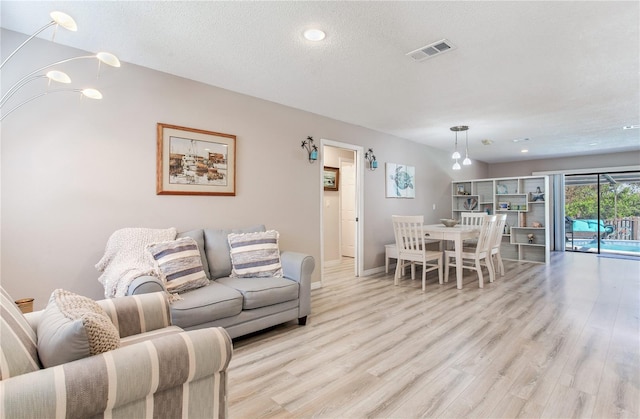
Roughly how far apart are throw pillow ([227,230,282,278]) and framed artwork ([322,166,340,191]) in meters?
3.28

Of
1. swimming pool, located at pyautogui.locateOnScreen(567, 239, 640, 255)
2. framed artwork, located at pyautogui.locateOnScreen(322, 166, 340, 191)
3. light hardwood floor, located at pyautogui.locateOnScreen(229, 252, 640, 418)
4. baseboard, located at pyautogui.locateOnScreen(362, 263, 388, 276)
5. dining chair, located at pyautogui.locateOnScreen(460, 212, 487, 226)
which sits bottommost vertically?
light hardwood floor, located at pyautogui.locateOnScreen(229, 252, 640, 418)

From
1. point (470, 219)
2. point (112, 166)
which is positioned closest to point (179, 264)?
point (112, 166)

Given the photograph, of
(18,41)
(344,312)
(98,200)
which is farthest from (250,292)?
(18,41)

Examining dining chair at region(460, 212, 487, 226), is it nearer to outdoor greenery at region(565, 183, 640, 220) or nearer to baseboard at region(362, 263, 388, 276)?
baseboard at region(362, 263, 388, 276)

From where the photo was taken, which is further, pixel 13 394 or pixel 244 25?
pixel 244 25

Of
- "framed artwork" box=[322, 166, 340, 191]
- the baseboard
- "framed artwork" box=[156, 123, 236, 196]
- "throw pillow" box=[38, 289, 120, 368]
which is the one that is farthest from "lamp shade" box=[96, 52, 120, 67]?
"framed artwork" box=[322, 166, 340, 191]

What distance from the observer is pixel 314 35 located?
2219 mm

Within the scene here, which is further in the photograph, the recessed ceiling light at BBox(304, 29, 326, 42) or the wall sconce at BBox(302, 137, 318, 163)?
the wall sconce at BBox(302, 137, 318, 163)

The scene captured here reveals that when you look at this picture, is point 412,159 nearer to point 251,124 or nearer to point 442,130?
point 442,130

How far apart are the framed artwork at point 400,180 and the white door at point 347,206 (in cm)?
110

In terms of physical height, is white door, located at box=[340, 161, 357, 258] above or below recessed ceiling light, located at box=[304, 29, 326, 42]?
below

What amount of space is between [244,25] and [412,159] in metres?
4.42

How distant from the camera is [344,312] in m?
Answer: 3.20

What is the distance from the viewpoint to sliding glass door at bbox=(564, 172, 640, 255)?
6828 millimetres
